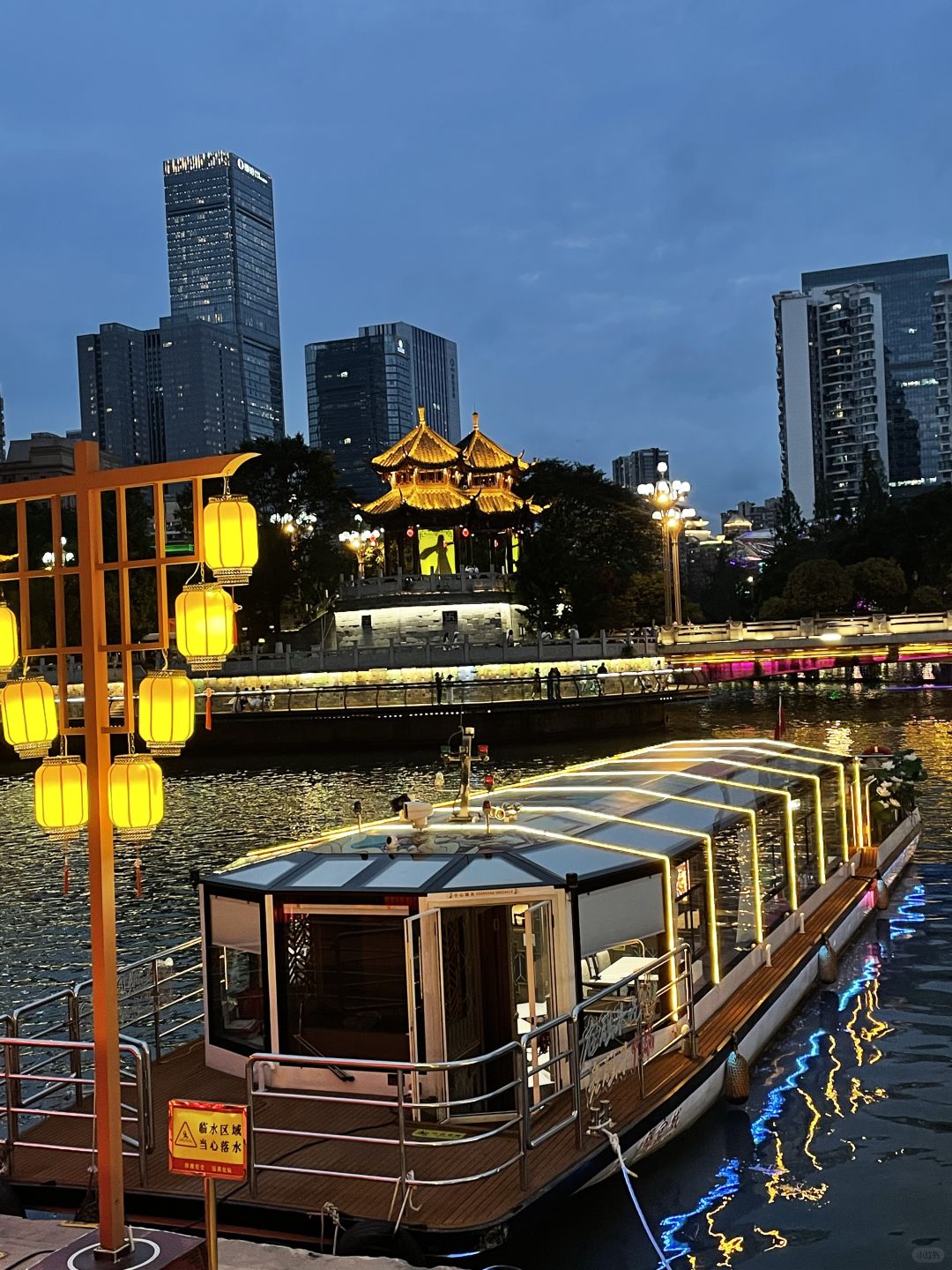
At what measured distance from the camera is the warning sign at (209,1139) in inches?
256

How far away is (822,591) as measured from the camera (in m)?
82.7

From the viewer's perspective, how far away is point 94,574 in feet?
23.8

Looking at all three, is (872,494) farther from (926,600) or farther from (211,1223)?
(211,1223)

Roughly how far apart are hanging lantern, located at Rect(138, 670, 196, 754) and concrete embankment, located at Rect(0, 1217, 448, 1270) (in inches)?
→ 110

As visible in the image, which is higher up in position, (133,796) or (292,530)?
(292,530)

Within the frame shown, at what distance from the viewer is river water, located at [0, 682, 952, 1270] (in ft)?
28.4

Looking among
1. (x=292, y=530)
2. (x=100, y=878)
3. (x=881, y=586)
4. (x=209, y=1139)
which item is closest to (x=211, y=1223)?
(x=209, y=1139)

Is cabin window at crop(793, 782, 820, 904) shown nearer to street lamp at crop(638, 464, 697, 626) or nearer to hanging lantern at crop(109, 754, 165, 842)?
hanging lantern at crop(109, 754, 165, 842)

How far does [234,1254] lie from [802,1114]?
18.4 ft

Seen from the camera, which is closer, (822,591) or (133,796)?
(133,796)

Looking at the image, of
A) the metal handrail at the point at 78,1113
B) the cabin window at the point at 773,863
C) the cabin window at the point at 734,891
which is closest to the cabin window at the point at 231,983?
the metal handrail at the point at 78,1113

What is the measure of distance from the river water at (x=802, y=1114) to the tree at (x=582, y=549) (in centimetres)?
4378

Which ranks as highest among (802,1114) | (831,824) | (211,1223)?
(831,824)

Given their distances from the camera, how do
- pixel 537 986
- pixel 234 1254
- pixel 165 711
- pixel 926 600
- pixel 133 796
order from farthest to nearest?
pixel 926 600, pixel 537 986, pixel 165 711, pixel 133 796, pixel 234 1254
